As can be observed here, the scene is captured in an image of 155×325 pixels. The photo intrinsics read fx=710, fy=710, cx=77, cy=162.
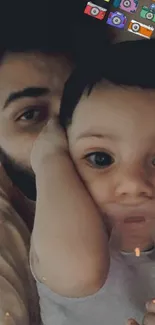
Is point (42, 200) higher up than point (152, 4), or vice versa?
point (152, 4)

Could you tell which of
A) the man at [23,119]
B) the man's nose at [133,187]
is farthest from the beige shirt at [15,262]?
the man's nose at [133,187]

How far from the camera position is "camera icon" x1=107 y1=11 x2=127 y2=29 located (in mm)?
623

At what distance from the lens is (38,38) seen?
0.62m

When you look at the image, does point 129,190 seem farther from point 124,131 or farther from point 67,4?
point 67,4

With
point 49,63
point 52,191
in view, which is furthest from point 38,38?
point 52,191

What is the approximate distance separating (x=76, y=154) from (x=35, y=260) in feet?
0.30

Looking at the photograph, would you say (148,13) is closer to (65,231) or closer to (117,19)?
(117,19)

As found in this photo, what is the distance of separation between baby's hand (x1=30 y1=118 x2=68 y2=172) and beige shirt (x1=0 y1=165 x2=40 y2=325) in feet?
0.19

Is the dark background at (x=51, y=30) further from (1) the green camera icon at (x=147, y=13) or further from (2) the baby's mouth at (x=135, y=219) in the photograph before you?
(2) the baby's mouth at (x=135, y=219)

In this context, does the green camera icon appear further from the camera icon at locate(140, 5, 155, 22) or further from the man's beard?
the man's beard

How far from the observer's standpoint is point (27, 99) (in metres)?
0.62

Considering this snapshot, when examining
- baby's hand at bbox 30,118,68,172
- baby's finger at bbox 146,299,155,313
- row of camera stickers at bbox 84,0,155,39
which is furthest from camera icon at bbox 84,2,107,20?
baby's finger at bbox 146,299,155,313

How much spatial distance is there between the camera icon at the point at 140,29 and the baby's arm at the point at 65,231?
12cm

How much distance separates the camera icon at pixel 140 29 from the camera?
0.62m
